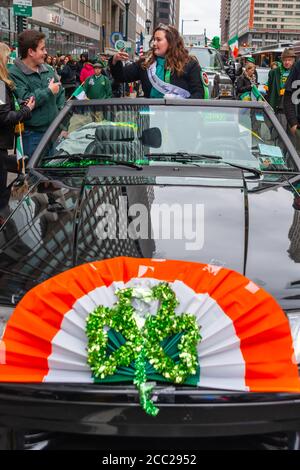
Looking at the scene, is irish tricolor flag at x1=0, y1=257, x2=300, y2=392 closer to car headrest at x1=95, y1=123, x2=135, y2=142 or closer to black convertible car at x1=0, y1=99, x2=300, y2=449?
black convertible car at x1=0, y1=99, x2=300, y2=449

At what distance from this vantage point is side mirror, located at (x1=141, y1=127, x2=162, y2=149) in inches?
155

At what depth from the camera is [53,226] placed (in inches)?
115

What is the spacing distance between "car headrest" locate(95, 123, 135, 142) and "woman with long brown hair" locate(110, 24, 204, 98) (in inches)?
62.1

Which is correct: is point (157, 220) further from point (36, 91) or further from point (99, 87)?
point (99, 87)

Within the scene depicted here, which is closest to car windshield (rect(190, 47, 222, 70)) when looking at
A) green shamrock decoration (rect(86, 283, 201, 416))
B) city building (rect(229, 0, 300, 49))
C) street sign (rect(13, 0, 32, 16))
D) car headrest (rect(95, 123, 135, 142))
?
street sign (rect(13, 0, 32, 16))

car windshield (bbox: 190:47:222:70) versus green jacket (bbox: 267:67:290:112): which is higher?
car windshield (bbox: 190:47:222:70)

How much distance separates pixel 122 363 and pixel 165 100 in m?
2.51

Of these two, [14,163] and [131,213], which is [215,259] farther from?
[14,163]

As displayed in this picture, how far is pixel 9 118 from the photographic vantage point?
5.34m

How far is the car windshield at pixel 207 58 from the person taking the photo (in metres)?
22.3

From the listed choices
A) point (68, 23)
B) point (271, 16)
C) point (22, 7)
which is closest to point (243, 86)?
point (22, 7)

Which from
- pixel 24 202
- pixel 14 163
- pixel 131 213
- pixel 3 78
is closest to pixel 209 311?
pixel 131 213

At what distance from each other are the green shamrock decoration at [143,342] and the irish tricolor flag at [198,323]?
44 millimetres
